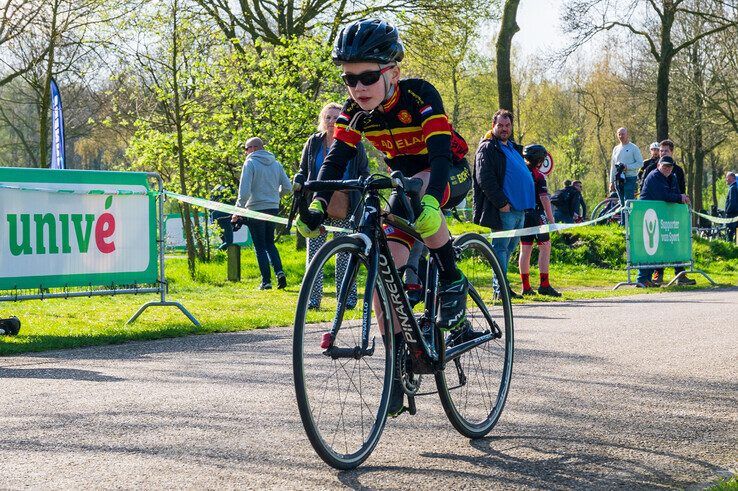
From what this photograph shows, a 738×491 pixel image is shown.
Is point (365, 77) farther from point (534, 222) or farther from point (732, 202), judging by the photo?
point (732, 202)

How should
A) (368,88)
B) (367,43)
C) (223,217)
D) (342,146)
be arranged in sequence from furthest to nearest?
(223,217)
(342,146)
(368,88)
(367,43)

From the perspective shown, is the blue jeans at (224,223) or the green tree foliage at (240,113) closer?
the green tree foliage at (240,113)

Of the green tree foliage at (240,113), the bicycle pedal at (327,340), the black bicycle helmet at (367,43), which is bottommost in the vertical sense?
the bicycle pedal at (327,340)

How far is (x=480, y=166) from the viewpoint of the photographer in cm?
1326

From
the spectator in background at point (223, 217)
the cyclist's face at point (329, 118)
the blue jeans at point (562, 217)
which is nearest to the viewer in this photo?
the cyclist's face at point (329, 118)

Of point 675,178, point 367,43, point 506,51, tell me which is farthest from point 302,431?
point 506,51

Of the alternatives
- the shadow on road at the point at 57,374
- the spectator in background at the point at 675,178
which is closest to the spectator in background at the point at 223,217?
the spectator in background at the point at 675,178

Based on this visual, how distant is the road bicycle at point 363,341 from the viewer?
414 cm

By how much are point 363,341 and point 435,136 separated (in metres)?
1.06

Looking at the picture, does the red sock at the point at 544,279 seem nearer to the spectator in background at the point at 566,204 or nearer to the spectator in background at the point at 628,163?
the spectator in background at the point at 628,163

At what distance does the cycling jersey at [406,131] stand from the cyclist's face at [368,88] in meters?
0.09

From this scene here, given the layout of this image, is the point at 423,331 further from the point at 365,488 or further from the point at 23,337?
the point at 23,337

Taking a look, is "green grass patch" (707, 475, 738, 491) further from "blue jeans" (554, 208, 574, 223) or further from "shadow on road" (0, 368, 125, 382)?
"blue jeans" (554, 208, 574, 223)

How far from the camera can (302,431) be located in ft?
17.0
